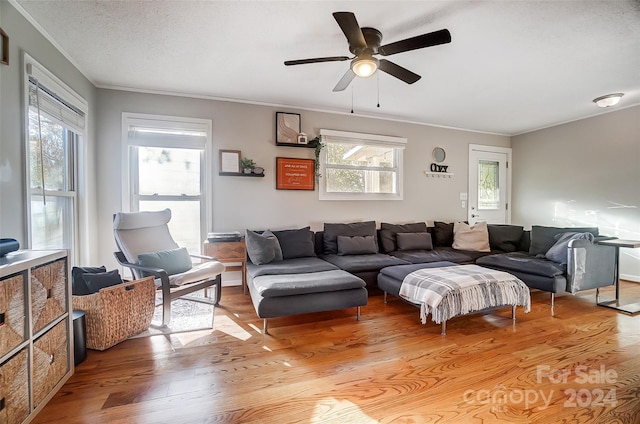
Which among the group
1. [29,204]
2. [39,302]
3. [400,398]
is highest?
[29,204]

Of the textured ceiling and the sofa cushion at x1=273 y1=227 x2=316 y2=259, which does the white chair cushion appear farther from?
the textured ceiling

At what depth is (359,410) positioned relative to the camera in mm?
1522

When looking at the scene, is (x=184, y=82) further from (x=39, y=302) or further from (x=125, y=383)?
(x=125, y=383)

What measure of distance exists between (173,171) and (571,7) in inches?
161

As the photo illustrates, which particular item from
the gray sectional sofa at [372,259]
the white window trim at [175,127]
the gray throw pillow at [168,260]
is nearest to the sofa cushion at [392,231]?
the gray sectional sofa at [372,259]

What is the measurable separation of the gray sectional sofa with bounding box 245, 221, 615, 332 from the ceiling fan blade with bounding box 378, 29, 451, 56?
1.91 m

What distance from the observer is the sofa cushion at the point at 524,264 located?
3.03m

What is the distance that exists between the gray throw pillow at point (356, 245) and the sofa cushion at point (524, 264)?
56.6 inches

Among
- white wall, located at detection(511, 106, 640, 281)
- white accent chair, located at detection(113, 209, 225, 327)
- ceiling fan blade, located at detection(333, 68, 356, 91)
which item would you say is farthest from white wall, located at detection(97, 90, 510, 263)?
ceiling fan blade, located at detection(333, 68, 356, 91)

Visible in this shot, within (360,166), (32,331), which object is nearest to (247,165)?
(360,166)

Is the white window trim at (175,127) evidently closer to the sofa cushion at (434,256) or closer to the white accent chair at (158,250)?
the white accent chair at (158,250)

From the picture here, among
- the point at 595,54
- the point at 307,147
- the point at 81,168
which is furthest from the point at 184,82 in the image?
the point at 595,54

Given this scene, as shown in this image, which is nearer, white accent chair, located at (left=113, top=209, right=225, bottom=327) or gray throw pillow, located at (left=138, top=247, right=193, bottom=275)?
white accent chair, located at (left=113, top=209, right=225, bottom=327)

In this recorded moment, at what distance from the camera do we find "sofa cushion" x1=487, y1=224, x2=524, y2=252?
13.9ft
